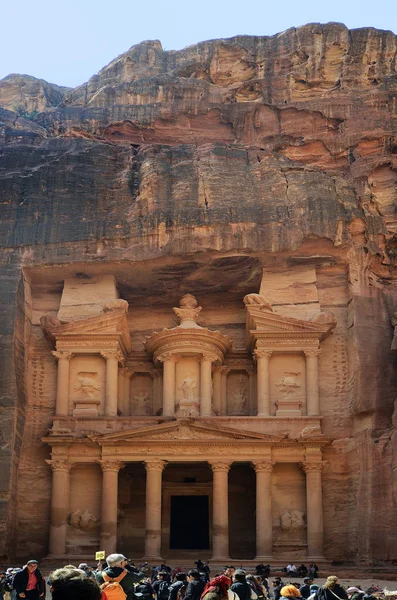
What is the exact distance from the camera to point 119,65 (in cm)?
5584

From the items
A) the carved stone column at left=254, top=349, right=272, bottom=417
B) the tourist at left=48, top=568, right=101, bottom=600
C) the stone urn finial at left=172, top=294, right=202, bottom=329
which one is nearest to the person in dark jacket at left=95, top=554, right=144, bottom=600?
the tourist at left=48, top=568, right=101, bottom=600

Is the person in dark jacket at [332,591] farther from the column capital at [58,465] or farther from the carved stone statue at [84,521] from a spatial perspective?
the column capital at [58,465]

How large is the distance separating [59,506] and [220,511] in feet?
20.9

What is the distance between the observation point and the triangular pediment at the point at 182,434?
36.9 meters

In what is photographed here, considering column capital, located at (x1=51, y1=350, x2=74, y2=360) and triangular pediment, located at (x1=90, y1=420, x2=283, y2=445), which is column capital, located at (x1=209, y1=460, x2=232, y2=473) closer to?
triangular pediment, located at (x1=90, y1=420, x2=283, y2=445)

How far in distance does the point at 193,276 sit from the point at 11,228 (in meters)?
8.10

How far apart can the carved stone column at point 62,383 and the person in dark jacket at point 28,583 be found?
74.4ft

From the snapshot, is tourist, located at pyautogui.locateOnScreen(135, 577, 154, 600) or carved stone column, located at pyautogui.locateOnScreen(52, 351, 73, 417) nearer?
tourist, located at pyautogui.locateOnScreen(135, 577, 154, 600)

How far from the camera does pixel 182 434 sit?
121 ft

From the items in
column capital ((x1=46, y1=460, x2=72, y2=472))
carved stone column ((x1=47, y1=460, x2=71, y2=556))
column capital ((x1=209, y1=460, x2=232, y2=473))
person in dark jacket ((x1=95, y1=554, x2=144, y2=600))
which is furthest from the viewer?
column capital ((x1=46, y1=460, x2=72, y2=472))

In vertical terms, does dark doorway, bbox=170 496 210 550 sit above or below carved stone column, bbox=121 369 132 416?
below

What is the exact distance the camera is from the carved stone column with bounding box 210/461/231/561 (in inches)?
1414

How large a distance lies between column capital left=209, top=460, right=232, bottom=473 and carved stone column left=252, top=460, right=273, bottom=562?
3.47 ft

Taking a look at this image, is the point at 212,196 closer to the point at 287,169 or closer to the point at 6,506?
the point at 287,169
